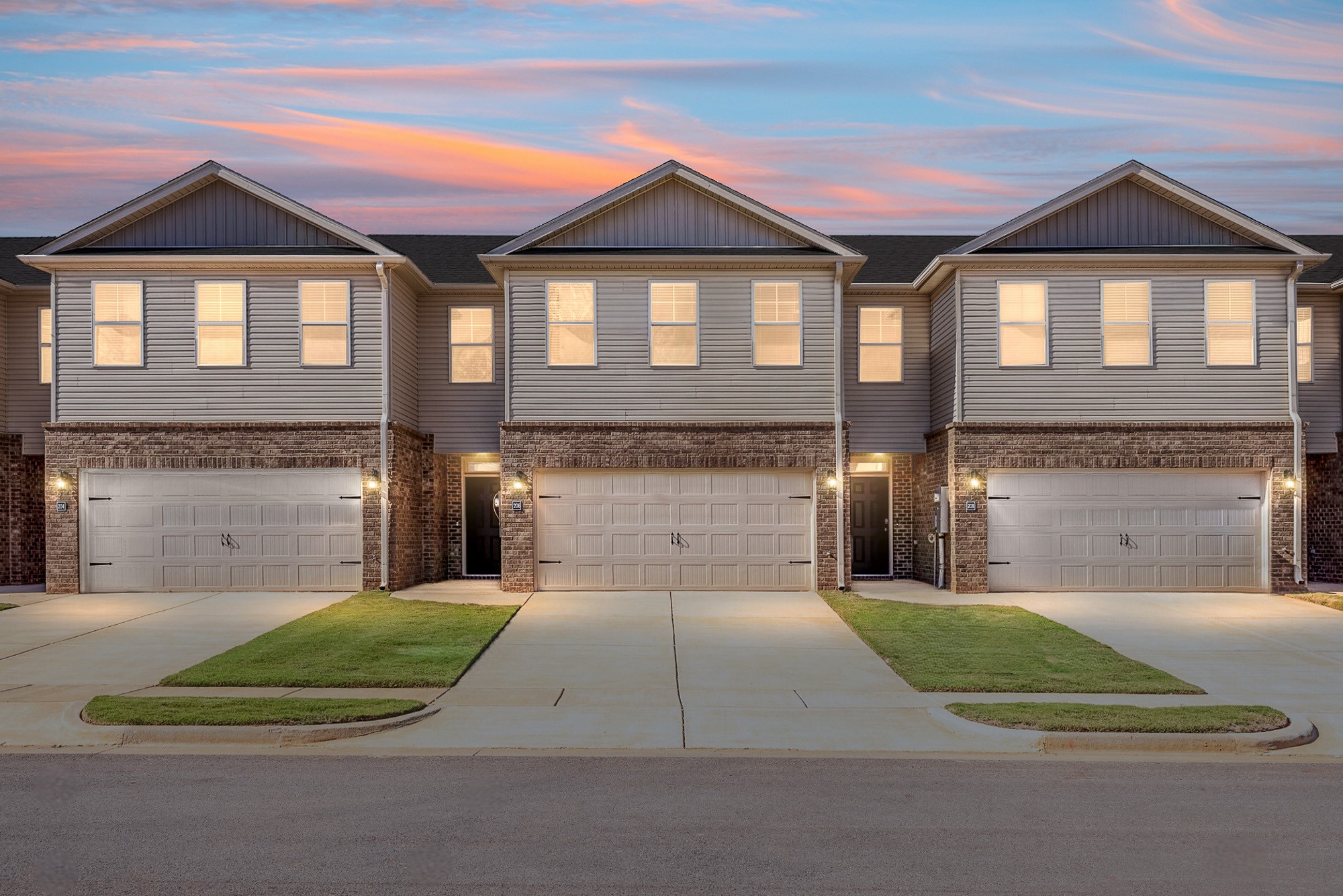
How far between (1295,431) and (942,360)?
21.5 ft

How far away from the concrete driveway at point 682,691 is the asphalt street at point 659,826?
1.89 feet

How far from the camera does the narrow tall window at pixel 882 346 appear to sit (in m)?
20.3

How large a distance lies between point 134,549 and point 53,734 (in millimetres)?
10724

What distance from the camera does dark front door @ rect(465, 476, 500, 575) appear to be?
20500mm

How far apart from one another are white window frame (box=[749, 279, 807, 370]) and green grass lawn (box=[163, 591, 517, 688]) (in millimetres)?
6568

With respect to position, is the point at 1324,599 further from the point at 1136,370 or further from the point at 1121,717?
the point at 1121,717

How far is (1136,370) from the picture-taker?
18.0 meters

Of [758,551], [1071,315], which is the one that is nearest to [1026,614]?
[758,551]

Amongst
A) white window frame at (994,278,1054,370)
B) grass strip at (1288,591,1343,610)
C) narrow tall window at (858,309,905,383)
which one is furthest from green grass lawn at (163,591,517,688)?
grass strip at (1288,591,1343,610)

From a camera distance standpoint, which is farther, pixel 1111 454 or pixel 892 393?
pixel 892 393

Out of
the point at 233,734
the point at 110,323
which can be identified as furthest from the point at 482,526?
the point at 233,734

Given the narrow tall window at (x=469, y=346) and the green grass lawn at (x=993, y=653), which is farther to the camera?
the narrow tall window at (x=469, y=346)

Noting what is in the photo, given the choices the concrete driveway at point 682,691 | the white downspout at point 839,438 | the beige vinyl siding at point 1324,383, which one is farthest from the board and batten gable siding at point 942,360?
the beige vinyl siding at point 1324,383

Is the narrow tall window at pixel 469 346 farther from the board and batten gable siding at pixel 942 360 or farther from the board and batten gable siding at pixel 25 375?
the board and batten gable siding at pixel 942 360
